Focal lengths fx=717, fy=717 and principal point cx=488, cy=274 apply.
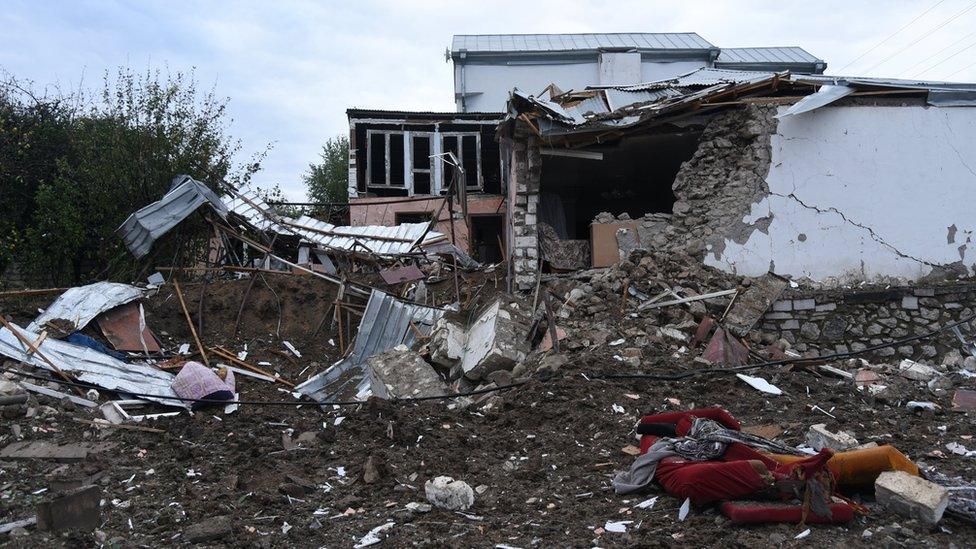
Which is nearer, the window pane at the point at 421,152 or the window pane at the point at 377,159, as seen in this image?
the window pane at the point at 377,159

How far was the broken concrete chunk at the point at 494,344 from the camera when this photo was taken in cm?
794

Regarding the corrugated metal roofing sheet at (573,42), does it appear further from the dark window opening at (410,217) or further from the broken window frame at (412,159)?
the dark window opening at (410,217)

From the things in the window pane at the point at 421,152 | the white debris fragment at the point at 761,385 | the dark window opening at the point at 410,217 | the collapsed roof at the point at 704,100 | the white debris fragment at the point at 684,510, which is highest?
the window pane at the point at 421,152

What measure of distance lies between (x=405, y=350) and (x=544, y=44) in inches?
711

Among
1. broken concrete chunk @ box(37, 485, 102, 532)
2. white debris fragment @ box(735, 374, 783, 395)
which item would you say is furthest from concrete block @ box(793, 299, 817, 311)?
broken concrete chunk @ box(37, 485, 102, 532)

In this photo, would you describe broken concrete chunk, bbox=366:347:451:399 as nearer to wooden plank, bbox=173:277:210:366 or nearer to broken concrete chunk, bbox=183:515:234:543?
wooden plank, bbox=173:277:210:366

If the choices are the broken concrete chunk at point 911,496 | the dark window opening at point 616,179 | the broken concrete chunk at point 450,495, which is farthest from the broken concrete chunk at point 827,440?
the dark window opening at point 616,179

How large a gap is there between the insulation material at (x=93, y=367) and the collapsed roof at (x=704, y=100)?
5479 millimetres

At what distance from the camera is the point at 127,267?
13906mm

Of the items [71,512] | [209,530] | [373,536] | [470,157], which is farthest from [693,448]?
[470,157]

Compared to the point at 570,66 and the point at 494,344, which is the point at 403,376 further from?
the point at 570,66

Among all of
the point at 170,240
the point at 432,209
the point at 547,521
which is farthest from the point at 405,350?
the point at 432,209

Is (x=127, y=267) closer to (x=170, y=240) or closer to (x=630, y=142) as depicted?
(x=170, y=240)

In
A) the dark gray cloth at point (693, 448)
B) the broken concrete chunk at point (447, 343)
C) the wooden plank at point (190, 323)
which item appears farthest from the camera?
the wooden plank at point (190, 323)
